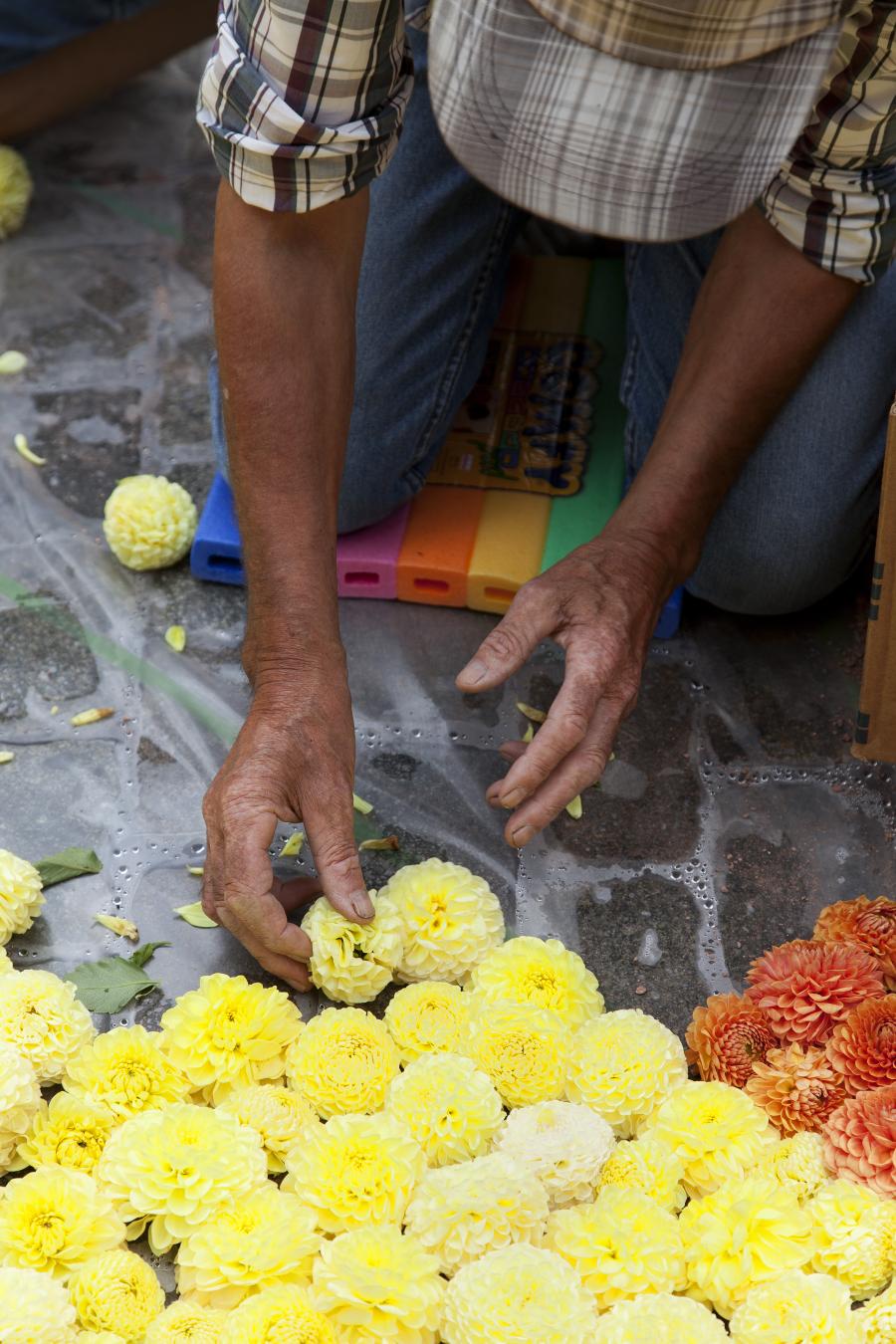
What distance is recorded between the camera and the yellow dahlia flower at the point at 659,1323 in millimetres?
1185

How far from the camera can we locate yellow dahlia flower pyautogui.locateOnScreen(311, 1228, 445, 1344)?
1.19 meters

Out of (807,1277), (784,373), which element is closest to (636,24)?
(784,373)

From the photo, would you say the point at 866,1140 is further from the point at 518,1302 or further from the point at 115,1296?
the point at 115,1296

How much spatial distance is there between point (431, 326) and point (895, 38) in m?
0.80

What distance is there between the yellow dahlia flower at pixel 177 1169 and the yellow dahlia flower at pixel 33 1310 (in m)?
0.11

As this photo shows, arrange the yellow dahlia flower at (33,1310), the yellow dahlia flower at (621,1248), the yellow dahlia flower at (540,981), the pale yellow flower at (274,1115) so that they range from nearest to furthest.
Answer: the yellow dahlia flower at (33,1310) < the yellow dahlia flower at (621,1248) < the pale yellow flower at (274,1115) < the yellow dahlia flower at (540,981)

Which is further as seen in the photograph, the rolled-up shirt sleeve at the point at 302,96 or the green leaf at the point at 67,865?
the green leaf at the point at 67,865

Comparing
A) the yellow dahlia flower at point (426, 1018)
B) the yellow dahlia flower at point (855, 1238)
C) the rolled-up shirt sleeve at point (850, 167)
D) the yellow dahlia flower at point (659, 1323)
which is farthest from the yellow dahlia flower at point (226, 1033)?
the rolled-up shirt sleeve at point (850, 167)

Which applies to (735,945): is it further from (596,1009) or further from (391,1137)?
(391,1137)

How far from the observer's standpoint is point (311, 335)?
5.39 feet

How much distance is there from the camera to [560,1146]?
4.33 feet

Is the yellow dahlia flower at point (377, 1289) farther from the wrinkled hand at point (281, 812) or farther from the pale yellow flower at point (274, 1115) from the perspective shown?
the wrinkled hand at point (281, 812)

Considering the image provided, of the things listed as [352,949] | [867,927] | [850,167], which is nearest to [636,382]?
Answer: [850,167]

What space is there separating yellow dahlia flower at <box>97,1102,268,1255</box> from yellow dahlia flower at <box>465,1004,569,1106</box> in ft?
0.80
